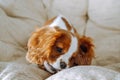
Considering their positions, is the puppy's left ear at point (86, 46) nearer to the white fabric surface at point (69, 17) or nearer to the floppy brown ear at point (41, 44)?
the floppy brown ear at point (41, 44)

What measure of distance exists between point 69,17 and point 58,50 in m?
0.64

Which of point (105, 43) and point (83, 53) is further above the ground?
point (83, 53)

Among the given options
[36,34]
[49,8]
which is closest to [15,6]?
[49,8]

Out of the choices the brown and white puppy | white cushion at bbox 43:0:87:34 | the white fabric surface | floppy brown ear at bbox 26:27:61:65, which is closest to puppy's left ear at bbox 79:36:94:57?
the brown and white puppy

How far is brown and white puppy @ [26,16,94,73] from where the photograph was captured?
1098mm

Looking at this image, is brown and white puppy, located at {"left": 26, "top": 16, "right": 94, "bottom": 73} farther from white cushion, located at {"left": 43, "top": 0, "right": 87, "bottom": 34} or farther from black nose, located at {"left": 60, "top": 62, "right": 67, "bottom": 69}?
white cushion, located at {"left": 43, "top": 0, "right": 87, "bottom": 34}

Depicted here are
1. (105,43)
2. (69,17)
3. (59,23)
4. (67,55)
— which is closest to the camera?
(67,55)

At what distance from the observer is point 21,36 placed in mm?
1563

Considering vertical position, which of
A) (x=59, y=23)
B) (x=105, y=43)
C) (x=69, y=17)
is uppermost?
(x=59, y=23)

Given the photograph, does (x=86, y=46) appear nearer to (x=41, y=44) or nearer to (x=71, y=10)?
(x=41, y=44)

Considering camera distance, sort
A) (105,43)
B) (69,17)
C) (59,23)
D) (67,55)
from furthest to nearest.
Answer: (69,17) < (105,43) < (59,23) < (67,55)

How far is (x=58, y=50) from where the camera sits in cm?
110

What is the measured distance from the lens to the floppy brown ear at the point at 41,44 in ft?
3.64

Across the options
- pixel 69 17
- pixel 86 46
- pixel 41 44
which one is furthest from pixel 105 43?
pixel 41 44
